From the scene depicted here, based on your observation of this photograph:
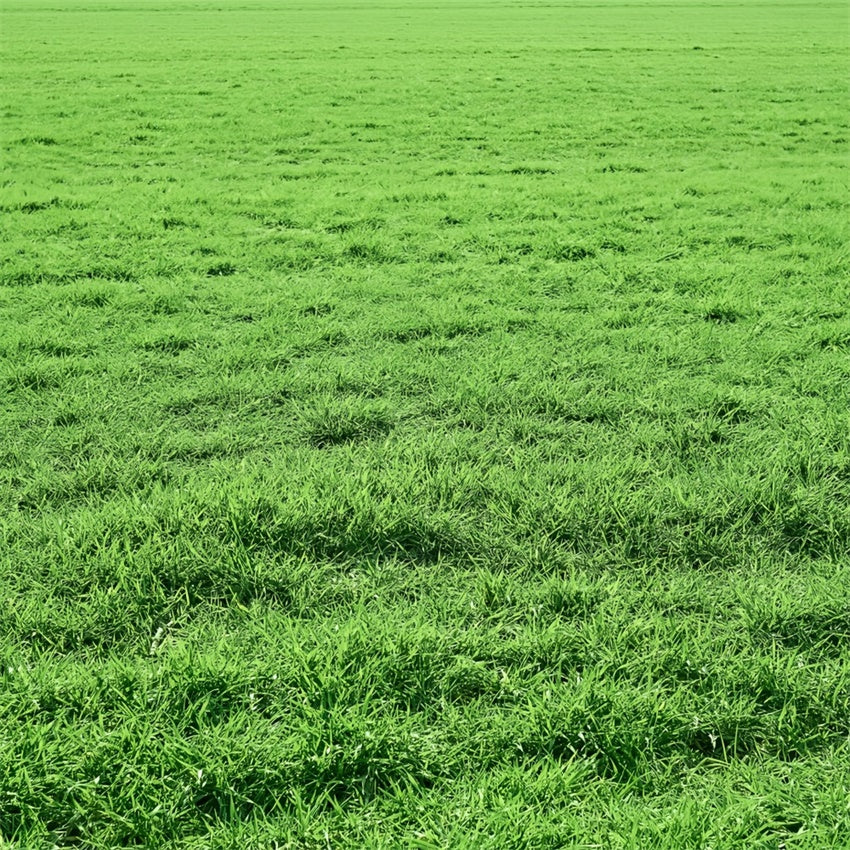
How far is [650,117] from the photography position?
13648mm

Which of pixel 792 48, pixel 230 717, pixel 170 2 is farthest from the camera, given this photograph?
pixel 170 2

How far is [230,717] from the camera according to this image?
2428 millimetres

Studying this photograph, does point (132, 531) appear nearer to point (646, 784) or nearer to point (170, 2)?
point (646, 784)

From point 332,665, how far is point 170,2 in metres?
47.2

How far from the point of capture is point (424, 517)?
3.37 m

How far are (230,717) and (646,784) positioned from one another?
128cm

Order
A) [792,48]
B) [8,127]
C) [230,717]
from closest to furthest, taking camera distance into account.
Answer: [230,717], [8,127], [792,48]

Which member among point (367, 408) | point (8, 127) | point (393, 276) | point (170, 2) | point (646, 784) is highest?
point (170, 2)

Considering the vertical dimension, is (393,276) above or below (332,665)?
above

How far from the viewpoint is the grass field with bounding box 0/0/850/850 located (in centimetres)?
225

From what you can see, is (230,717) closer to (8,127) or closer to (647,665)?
(647,665)

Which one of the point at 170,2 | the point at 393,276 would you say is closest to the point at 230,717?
the point at 393,276

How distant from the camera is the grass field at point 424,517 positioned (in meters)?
2.25

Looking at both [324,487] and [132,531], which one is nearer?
[132,531]
